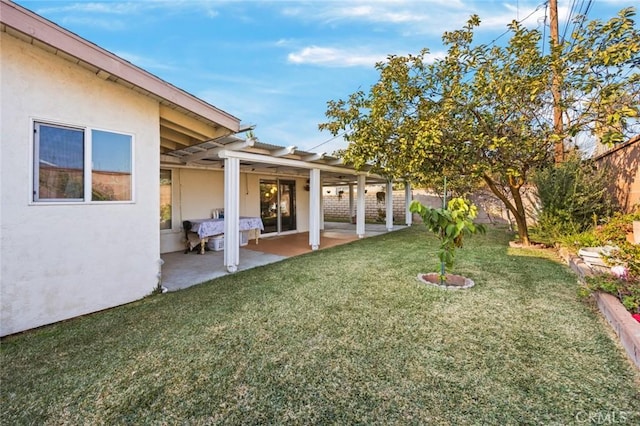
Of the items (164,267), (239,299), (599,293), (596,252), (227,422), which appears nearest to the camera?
(227,422)

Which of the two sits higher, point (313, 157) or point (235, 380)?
point (313, 157)

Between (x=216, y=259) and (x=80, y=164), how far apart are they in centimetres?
429

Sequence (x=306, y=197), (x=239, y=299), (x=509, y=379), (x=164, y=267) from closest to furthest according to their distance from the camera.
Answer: (x=509, y=379)
(x=239, y=299)
(x=164, y=267)
(x=306, y=197)

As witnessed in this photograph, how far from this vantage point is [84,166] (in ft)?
13.7

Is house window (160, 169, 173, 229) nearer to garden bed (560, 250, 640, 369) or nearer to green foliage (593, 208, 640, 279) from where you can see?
garden bed (560, 250, 640, 369)

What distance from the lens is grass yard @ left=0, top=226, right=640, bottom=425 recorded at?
224 centimetres

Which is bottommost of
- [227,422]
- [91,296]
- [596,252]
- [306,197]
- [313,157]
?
[227,422]

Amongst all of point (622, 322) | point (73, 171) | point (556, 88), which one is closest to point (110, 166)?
point (73, 171)

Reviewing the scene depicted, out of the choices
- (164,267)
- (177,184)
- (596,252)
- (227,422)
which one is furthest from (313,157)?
(227,422)

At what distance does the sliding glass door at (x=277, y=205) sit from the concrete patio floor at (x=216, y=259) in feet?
3.54

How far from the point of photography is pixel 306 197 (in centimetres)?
1379

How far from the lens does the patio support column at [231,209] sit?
6.35 metres

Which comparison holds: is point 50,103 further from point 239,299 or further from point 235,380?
point 235,380

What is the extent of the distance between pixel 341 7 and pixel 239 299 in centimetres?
884
